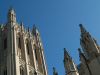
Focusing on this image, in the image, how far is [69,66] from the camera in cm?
2586

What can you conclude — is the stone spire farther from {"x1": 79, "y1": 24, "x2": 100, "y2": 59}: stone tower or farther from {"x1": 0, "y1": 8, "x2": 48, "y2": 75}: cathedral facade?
{"x1": 79, "y1": 24, "x2": 100, "y2": 59}: stone tower

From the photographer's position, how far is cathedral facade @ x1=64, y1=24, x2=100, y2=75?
25.9 m

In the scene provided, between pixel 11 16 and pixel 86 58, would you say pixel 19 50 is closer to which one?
pixel 11 16

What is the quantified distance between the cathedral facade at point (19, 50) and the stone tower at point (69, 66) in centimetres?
1460

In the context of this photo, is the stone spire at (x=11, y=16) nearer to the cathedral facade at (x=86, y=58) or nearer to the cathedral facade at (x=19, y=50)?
the cathedral facade at (x=19, y=50)

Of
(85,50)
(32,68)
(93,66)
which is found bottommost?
(93,66)

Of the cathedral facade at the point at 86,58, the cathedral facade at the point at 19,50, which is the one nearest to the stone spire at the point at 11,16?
the cathedral facade at the point at 19,50

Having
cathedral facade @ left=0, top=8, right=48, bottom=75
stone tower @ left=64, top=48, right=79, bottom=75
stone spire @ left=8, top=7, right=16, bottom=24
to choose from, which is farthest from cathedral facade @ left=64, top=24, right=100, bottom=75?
stone spire @ left=8, top=7, right=16, bottom=24

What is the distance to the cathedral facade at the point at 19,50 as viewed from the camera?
4155 cm

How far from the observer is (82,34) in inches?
1118

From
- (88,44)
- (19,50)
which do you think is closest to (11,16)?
(19,50)

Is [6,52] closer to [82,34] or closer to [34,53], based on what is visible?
[34,53]

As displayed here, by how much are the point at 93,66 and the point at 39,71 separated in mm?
21584

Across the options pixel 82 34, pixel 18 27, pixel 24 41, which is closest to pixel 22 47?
pixel 24 41
